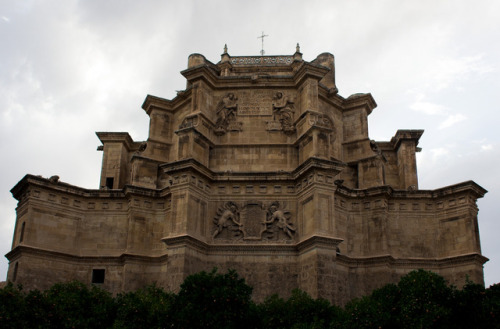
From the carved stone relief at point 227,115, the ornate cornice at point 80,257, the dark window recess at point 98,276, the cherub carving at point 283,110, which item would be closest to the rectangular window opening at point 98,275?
the dark window recess at point 98,276

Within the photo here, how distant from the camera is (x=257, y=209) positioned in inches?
955

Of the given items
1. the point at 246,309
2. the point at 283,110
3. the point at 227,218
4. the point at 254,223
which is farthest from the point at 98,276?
the point at 283,110

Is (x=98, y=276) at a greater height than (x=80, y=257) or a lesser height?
lesser

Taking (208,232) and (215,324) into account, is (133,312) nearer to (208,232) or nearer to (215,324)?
(215,324)

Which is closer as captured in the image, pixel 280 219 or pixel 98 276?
pixel 280 219

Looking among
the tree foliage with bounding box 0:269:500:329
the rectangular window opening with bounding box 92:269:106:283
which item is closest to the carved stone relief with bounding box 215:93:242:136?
the rectangular window opening with bounding box 92:269:106:283

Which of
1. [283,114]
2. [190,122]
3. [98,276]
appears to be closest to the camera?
[98,276]

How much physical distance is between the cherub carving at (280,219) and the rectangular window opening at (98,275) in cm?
792

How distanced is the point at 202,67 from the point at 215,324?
14.0m

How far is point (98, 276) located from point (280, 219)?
877cm

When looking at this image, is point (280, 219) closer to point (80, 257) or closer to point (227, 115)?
point (227, 115)

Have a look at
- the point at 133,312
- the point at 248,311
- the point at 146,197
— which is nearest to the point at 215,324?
the point at 248,311

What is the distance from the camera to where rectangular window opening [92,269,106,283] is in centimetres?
2492

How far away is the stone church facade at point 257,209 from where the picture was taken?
2319cm
